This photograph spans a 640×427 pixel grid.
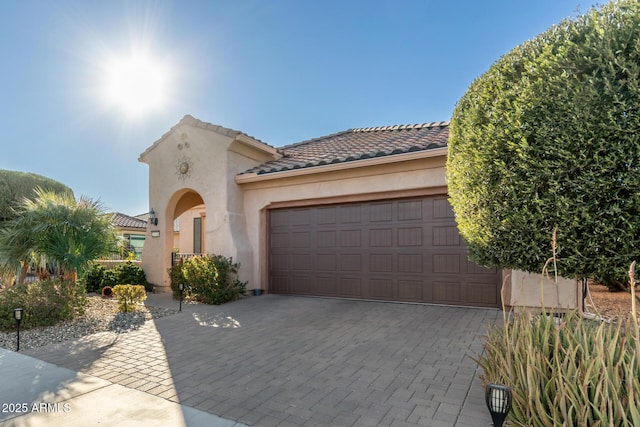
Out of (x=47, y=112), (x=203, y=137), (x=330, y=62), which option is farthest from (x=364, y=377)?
(x=47, y=112)

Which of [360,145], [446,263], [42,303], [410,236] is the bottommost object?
[42,303]

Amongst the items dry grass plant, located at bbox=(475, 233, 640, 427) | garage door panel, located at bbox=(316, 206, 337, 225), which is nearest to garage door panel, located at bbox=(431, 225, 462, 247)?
garage door panel, located at bbox=(316, 206, 337, 225)

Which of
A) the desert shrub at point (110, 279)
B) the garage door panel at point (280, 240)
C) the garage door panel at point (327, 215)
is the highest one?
the garage door panel at point (327, 215)

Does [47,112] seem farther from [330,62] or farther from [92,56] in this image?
[330,62]

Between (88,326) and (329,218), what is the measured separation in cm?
638

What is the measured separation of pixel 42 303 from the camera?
6.84 m

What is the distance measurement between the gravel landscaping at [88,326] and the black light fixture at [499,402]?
6770 mm

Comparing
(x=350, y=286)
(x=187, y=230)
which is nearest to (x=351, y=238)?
(x=350, y=286)

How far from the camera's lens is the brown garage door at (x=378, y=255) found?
8.12 metres

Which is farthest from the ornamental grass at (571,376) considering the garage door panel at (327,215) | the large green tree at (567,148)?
the garage door panel at (327,215)

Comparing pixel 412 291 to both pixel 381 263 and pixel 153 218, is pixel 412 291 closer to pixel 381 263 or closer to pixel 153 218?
pixel 381 263

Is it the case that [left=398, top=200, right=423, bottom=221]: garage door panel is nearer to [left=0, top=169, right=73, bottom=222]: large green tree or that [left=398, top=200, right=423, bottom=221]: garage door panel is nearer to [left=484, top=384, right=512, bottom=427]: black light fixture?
[left=484, top=384, right=512, bottom=427]: black light fixture

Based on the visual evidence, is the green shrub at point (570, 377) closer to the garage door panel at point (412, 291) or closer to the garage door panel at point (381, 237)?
the garage door panel at point (412, 291)

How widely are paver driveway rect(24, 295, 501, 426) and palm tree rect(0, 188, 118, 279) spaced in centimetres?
229
